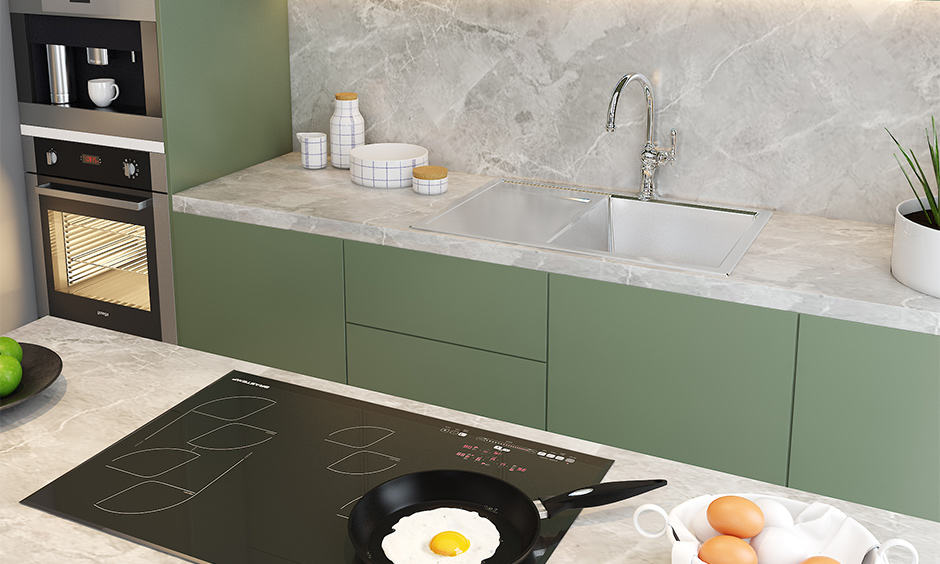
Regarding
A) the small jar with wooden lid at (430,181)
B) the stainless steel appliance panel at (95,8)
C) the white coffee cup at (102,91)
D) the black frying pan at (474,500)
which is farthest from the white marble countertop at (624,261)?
the black frying pan at (474,500)

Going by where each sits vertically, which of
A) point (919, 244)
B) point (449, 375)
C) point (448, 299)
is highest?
point (919, 244)

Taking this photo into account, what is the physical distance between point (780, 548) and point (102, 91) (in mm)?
2802

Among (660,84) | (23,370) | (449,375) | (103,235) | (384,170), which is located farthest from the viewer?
(103,235)

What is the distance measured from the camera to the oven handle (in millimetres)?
3219

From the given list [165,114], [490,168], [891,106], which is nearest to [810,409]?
[891,106]

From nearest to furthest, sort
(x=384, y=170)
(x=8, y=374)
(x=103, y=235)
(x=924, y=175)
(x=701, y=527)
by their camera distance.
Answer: (x=701, y=527) → (x=8, y=374) → (x=924, y=175) → (x=384, y=170) → (x=103, y=235)

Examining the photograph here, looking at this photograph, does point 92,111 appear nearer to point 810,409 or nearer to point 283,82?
point 283,82

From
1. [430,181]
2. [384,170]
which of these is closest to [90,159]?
[384,170]

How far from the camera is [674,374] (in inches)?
103

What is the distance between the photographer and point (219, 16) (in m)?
3.23

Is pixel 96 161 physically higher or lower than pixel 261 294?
higher

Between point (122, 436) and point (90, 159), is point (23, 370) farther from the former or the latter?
point (90, 159)

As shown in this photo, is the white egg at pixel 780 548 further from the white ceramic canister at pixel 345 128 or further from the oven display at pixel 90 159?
the oven display at pixel 90 159

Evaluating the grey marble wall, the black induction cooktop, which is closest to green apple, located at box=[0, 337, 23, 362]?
the black induction cooktop
